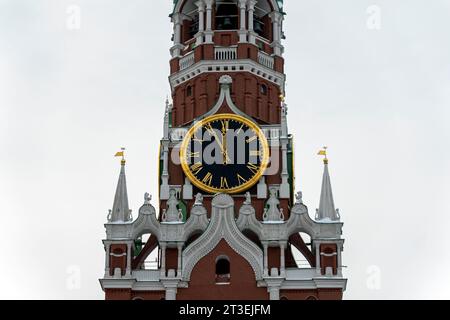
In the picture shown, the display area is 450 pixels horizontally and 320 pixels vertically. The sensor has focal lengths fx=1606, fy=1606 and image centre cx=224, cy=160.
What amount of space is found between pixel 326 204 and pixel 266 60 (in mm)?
7514

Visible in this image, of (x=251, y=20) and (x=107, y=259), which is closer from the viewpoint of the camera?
(x=107, y=259)

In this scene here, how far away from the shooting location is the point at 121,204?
5731 centimetres

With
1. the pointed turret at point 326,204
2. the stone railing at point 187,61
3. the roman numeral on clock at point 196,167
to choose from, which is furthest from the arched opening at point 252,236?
the stone railing at point 187,61

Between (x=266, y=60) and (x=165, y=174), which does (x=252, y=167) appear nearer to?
(x=165, y=174)

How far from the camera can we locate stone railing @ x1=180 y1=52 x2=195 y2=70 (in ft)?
202

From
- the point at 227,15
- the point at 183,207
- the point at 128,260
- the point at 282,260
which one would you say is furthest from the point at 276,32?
the point at 128,260

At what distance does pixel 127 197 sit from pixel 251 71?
7.25 meters

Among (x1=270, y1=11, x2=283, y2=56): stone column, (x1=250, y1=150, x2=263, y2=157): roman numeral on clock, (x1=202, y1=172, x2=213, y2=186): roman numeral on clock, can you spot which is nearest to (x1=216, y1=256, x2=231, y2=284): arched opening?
(x1=202, y1=172, x2=213, y2=186): roman numeral on clock

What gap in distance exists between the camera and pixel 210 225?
5625cm

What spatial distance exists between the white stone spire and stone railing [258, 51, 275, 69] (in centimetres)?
726

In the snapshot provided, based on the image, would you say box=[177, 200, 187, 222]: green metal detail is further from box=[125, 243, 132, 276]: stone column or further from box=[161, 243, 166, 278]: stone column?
box=[125, 243, 132, 276]: stone column

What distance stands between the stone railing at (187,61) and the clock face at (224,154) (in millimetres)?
3430

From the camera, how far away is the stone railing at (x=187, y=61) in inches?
2421
